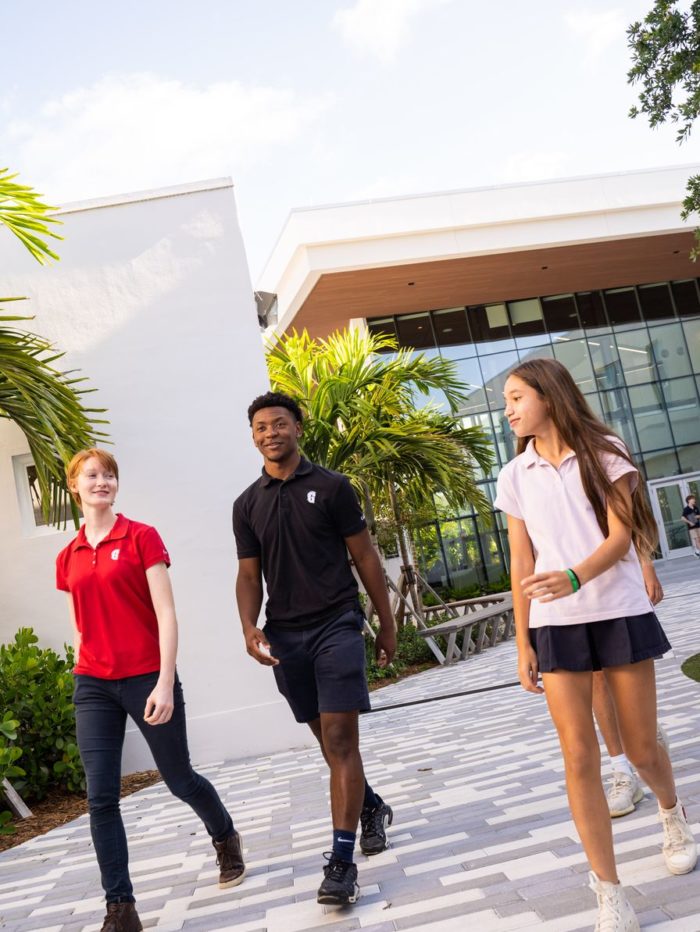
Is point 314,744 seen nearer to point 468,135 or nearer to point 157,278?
point 157,278

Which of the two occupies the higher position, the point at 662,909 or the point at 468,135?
the point at 468,135

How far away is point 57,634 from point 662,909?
20.1ft

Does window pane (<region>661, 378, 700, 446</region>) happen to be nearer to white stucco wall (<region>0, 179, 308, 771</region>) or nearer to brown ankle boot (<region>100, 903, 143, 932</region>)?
white stucco wall (<region>0, 179, 308, 771</region>)

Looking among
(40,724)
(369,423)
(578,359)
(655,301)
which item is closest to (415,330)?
(578,359)

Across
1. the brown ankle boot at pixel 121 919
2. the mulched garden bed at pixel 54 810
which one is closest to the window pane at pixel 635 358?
the mulched garden bed at pixel 54 810

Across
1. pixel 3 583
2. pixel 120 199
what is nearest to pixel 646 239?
pixel 120 199

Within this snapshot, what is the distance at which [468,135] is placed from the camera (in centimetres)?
2839

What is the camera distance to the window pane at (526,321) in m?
29.0

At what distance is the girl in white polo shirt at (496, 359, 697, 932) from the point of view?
8.52ft

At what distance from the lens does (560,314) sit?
29.5 m

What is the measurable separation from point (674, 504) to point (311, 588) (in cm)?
2751

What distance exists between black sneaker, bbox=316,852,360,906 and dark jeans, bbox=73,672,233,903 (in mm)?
632

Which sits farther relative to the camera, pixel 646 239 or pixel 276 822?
pixel 646 239

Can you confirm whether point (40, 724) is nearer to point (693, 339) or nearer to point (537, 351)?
point (537, 351)
